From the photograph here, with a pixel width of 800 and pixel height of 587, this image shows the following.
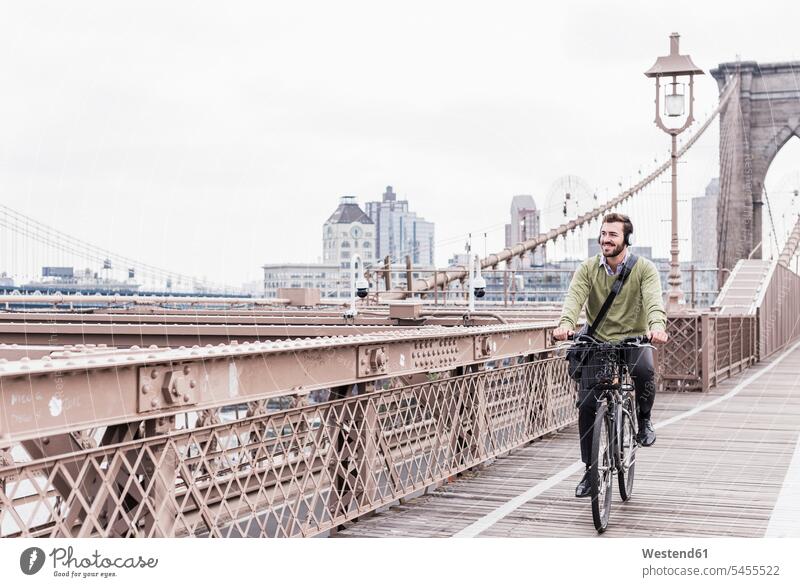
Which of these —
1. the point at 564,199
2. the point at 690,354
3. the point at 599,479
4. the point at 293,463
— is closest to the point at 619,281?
the point at 599,479

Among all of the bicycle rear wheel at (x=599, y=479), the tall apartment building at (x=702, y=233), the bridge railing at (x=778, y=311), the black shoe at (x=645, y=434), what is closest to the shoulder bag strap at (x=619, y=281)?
the bicycle rear wheel at (x=599, y=479)

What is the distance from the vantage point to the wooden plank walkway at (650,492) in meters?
5.54

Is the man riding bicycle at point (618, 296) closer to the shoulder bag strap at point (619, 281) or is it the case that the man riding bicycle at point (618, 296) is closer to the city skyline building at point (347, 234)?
the shoulder bag strap at point (619, 281)

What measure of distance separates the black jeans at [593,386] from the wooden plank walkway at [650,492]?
47cm

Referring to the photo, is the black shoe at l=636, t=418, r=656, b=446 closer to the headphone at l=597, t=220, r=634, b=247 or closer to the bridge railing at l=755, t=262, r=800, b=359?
the headphone at l=597, t=220, r=634, b=247

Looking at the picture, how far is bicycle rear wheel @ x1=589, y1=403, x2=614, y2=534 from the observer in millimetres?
5320

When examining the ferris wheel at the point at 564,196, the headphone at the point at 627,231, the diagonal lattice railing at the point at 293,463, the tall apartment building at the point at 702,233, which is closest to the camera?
the diagonal lattice railing at the point at 293,463

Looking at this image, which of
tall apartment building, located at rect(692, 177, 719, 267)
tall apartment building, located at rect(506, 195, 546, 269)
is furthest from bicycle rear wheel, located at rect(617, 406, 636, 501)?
tall apartment building, located at rect(692, 177, 719, 267)

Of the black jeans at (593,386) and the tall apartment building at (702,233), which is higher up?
the tall apartment building at (702,233)

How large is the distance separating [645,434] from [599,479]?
2.35 ft

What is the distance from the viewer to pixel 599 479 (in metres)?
5.37

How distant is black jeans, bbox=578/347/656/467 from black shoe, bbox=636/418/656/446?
0.58 ft

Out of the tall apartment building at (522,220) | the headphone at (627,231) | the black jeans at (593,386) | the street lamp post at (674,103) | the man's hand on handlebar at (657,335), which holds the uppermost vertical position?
the street lamp post at (674,103)
